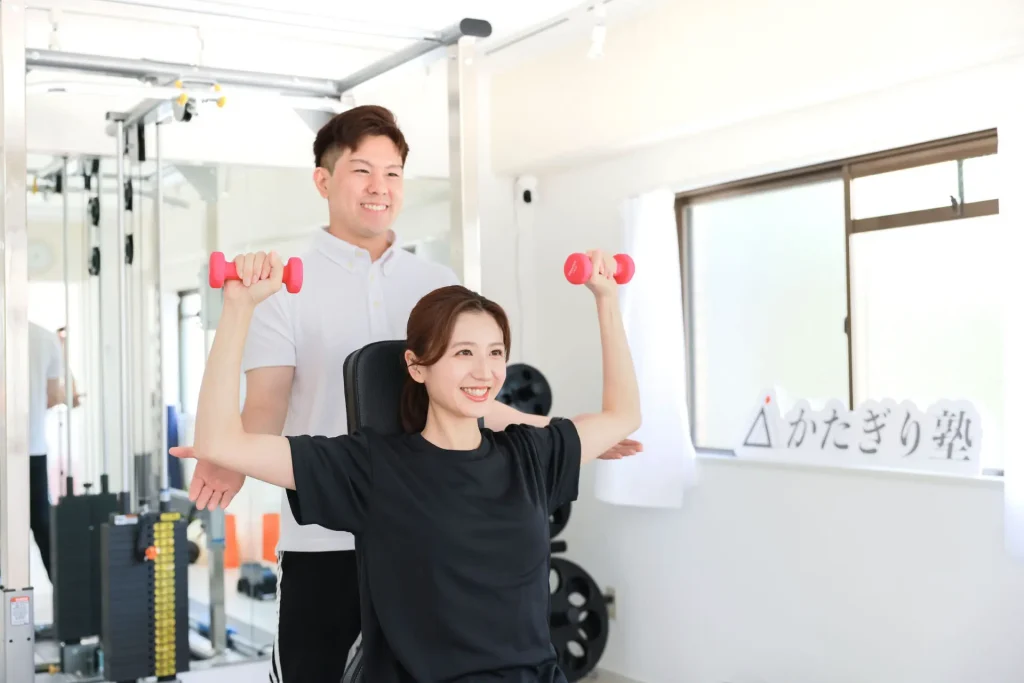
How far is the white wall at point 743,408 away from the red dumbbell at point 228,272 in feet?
7.04

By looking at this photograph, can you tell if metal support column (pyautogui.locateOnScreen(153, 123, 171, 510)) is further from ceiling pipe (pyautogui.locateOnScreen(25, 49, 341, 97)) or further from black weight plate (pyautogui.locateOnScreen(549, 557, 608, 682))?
black weight plate (pyautogui.locateOnScreen(549, 557, 608, 682))

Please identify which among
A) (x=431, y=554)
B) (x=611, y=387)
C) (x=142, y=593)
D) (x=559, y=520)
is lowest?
(x=142, y=593)

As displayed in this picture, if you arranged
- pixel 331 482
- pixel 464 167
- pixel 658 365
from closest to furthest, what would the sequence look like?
1. pixel 331 482
2. pixel 464 167
3. pixel 658 365

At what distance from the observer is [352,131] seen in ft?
6.32

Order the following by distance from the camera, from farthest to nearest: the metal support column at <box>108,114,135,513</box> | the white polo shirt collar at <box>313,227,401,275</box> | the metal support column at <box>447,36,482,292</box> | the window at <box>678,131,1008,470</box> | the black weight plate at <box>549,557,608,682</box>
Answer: the black weight plate at <box>549,557,608,682</box> < the metal support column at <box>108,114,135,513</box> < the window at <box>678,131,1008,470</box> < the metal support column at <box>447,36,482,292</box> < the white polo shirt collar at <box>313,227,401,275</box>

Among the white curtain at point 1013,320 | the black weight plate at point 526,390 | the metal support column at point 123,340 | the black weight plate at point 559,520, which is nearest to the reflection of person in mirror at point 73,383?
the metal support column at point 123,340

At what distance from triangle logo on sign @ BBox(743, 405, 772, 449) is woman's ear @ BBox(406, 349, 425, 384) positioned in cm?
238

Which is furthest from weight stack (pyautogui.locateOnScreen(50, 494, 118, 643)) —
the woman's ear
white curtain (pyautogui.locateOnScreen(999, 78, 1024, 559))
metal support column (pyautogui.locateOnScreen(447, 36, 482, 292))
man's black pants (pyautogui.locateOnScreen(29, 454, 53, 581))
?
white curtain (pyautogui.locateOnScreen(999, 78, 1024, 559))

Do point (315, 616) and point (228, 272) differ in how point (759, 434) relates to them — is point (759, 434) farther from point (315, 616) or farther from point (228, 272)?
point (228, 272)

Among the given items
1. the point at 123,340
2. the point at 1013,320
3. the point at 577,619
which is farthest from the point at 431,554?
the point at 577,619

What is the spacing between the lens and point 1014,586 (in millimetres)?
3100

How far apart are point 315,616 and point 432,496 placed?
1.19 feet

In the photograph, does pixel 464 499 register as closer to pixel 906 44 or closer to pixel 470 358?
pixel 470 358

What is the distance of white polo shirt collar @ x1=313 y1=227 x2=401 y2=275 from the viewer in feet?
6.48
